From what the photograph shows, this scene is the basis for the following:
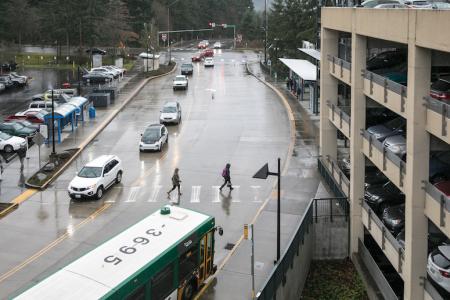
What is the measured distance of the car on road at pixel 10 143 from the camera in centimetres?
4066

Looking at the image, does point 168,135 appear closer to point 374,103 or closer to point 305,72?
point 305,72

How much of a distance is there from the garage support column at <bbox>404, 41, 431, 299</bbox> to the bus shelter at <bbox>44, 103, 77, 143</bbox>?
2859cm

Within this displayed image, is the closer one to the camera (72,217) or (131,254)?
(131,254)

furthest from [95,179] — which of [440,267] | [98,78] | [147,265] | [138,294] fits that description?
[98,78]

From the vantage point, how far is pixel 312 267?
26.2 meters

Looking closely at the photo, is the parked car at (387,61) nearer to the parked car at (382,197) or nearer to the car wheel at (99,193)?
Result: the parked car at (382,197)

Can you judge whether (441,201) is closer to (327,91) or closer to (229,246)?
(229,246)

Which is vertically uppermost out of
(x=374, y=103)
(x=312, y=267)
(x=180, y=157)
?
(x=374, y=103)

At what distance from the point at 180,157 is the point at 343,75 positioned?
12394 millimetres

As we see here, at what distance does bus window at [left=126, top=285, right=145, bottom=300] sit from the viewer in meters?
15.8

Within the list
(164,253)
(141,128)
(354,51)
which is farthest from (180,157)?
(164,253)

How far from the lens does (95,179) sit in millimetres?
30875

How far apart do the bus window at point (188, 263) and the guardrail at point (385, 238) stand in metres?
6.06

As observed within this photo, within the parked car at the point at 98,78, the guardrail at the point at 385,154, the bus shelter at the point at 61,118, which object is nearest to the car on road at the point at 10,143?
the bus shelter at the point at 61,118
